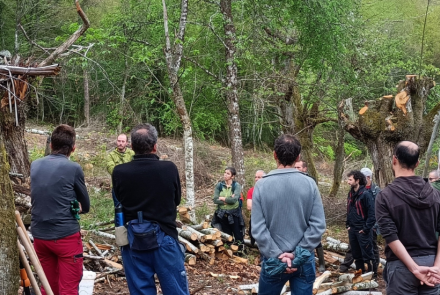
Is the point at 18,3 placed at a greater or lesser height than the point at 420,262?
greater

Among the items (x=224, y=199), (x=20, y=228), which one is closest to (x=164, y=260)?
(x=20, y=228)

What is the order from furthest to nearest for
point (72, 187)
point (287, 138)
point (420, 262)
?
point (72, 187) < point (287, 138) < point (420, 262)

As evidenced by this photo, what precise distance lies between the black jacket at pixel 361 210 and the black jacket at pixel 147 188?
197 inches

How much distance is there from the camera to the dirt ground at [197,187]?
21.5 ft

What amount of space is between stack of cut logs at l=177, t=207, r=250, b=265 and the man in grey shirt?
433 centimetres

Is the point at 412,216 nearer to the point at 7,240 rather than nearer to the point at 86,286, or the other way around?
the point at 7,240

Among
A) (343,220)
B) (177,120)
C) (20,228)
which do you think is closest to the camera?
(20,228)

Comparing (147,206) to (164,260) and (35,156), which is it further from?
(35,156)

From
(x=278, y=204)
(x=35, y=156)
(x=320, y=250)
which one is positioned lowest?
(x=320, y=250)

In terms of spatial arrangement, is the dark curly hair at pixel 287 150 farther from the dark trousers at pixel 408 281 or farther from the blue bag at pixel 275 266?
the dark trousers at pixel 408 281

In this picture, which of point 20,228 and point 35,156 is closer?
point 20,228

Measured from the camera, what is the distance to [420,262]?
3406 millimetres

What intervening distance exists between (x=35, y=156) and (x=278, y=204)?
12890mm

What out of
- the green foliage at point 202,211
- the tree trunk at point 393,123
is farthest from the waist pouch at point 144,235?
the green foliage at point 202,211
